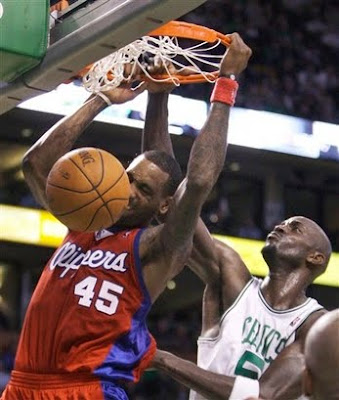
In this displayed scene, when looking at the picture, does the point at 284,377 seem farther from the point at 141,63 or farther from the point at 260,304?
the point at 141,63

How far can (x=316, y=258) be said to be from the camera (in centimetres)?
505

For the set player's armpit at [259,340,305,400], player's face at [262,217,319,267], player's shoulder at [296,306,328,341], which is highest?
player's face at [262,217,319,267]

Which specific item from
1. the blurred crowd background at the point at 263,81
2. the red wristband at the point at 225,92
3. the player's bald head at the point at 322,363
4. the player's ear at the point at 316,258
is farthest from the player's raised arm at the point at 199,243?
the blurred crowd background at the point at 263,81

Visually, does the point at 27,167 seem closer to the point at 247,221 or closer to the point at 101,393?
the point at 101,393

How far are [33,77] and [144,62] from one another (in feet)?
1.70

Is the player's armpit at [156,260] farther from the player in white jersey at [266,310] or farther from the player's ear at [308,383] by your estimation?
the player's ear at [308,383]

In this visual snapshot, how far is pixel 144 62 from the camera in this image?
15.2 ft

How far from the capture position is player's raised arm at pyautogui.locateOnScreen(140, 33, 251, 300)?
13.1 feet

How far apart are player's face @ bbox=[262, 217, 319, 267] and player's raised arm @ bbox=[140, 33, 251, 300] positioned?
→ 3.11 feet

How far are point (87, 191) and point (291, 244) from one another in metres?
1.33

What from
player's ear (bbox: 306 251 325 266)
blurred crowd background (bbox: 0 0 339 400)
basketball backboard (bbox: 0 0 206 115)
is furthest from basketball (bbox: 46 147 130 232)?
blurred crowd background (bbox: 0 0 339 400)

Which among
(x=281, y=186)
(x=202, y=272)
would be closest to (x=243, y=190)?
(x=281, y=186)

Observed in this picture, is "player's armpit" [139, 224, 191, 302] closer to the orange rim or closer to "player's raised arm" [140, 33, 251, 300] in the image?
"player's raised arm" [140, 33, 251, 300]

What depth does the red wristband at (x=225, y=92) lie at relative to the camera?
4152 millimetres
